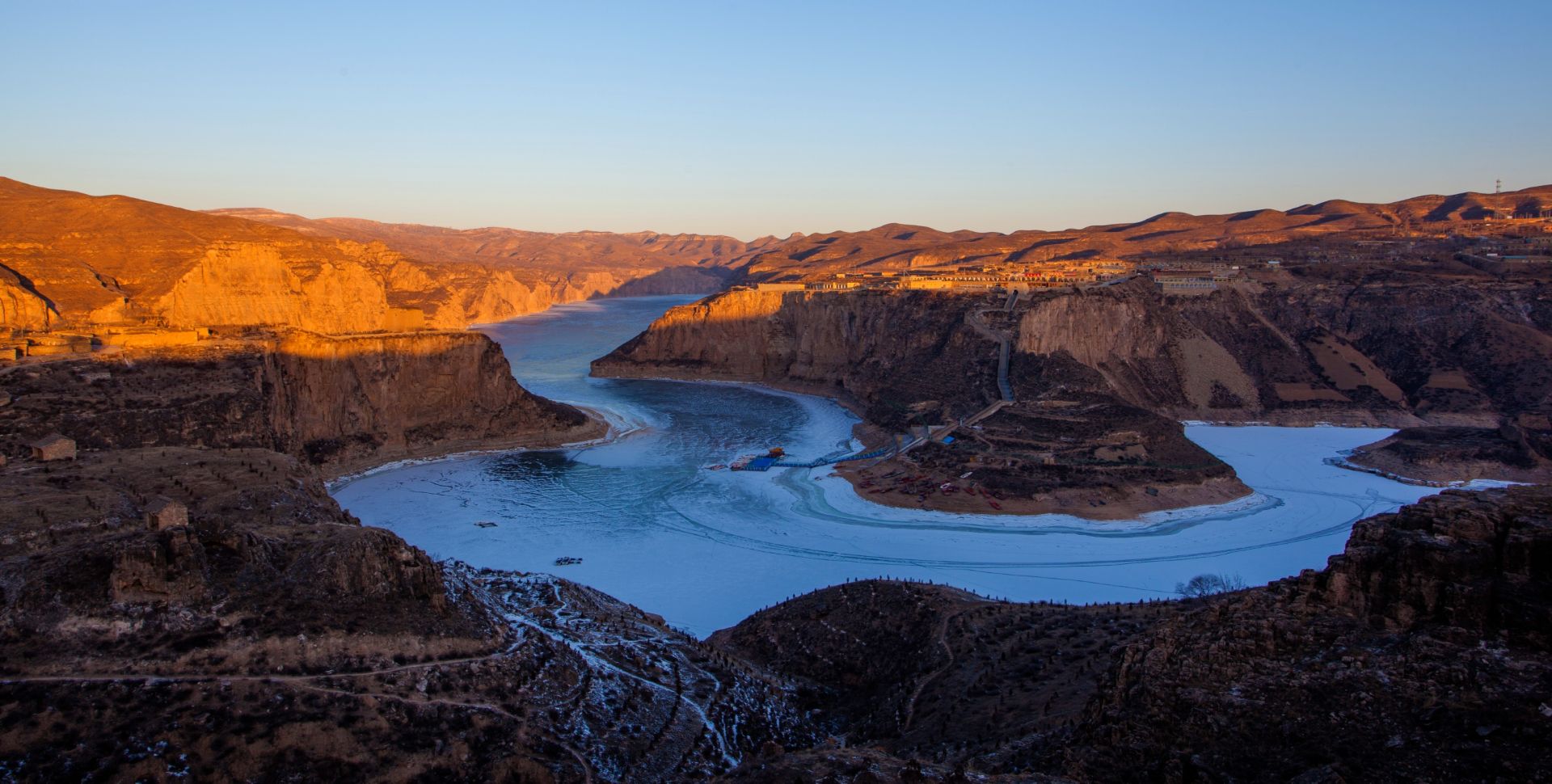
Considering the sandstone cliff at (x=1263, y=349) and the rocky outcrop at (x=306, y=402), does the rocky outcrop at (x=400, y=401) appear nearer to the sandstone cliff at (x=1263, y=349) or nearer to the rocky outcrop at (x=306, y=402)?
the rocky outcrop at (x=306, y=402)

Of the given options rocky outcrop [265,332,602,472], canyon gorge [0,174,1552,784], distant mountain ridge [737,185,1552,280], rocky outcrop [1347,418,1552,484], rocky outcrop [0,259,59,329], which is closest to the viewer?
canyon gorge [0,174,1552,784]

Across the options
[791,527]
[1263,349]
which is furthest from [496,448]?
[1263,349]

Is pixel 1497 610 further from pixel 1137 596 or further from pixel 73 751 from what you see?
pixel 1137 596

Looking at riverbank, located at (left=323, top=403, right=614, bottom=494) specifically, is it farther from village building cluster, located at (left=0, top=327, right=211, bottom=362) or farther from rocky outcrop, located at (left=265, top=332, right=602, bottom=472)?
village building cluster, located at (left=0, top=327, right=211, bottom=362)

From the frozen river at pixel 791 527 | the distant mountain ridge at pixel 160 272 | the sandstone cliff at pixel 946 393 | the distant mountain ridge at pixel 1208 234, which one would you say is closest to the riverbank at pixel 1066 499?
the sandstone cliff at pixel 946 393

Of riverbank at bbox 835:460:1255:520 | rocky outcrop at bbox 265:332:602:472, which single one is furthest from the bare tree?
rocky outcrop at bbox 265:332:602:472

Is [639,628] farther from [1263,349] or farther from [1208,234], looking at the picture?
[1208,234]

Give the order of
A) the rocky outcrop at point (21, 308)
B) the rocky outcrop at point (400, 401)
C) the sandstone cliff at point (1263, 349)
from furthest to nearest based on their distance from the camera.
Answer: the sandstone cliff at point (1263, 349) → the rocky outcrop at point (21, 308) → the rocky outcrop at point (400, 401)

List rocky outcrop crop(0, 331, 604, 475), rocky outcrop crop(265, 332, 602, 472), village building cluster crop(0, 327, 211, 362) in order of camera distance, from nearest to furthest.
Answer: rocky outcrop crop(0, 331, 604, 475) → village building cluster crop(0, 327, 211, 362) → rocky outcrop crop(265, 332, 602, 472)
